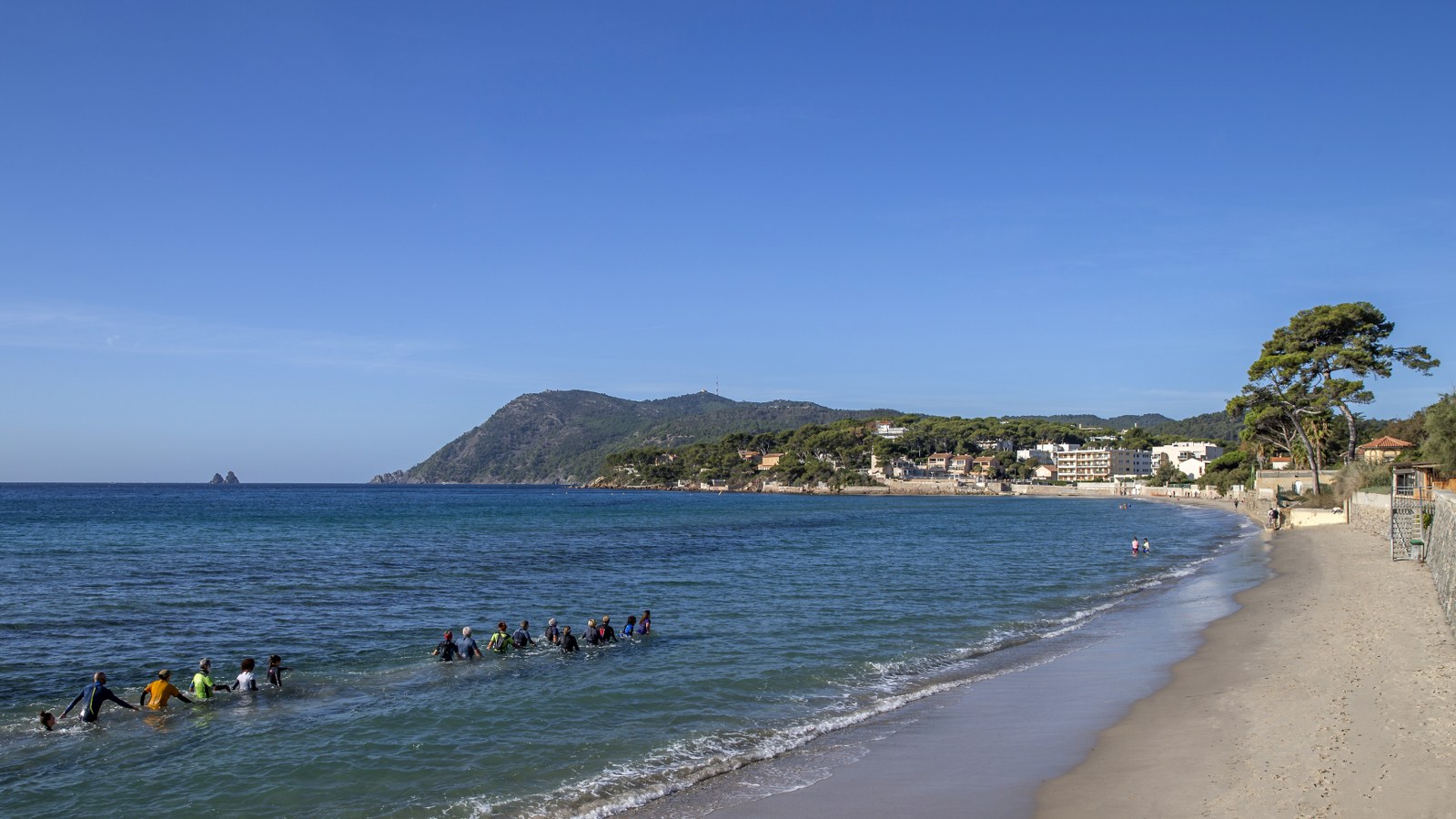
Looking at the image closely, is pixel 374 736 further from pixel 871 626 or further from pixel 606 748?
pixel 871 626

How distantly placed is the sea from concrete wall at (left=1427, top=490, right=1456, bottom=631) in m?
6.98

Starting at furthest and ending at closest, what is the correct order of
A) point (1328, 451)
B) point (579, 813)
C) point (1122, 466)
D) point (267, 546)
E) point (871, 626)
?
point (1122, 466), point (1328, 451), point (267, 546), point (871, 626), point (579, 813)

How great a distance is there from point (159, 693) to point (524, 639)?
22.0 feet

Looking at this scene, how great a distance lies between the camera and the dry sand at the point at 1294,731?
29.0ft

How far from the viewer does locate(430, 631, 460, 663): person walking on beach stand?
57.6 feet

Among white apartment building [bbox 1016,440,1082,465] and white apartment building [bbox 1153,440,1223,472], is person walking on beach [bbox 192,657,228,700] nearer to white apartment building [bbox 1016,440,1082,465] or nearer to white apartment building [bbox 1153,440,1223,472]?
white apartment building [bbox 1153,440,1223,472]

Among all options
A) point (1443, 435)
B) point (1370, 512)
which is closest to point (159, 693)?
point (1443, 435)

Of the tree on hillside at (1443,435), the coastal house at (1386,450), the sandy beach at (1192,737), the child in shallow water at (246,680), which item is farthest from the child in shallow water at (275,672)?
the coastal house at (1386,450)

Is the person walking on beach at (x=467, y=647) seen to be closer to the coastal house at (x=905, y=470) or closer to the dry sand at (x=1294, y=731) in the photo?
the dry sand at (x=1294, y=731)

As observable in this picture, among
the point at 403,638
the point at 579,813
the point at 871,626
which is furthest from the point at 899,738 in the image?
the point at 403,638

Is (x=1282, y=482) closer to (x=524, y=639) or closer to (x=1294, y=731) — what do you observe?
(x=1294, y=731)

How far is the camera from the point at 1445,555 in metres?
21.2

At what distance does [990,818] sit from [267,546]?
45784 millimetres

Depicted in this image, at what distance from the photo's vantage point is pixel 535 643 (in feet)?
63.1
